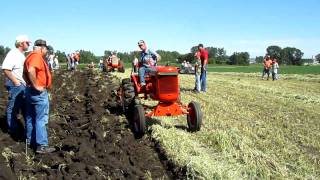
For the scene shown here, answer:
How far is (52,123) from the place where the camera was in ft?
32.1

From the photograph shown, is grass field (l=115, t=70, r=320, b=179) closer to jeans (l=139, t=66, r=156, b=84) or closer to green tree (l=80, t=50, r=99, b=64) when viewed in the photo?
jeans (l=139, t=66, r=156, b=84)

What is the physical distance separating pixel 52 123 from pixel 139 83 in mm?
2096

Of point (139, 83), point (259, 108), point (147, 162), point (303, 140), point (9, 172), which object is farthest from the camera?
point (259, 108)

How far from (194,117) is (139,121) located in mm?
1090

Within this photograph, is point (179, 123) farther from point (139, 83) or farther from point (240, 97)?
point (240, 97)

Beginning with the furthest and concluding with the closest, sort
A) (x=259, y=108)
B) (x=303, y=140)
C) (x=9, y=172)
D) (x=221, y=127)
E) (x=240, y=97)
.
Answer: (x=240, y=97) → (x=259, y=108) → (x=221, y=127) → (x=303, y=140) → (x=9, y=172)

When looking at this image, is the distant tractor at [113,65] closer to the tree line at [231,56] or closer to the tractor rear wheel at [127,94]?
the tractor rear wheel at [127,94]

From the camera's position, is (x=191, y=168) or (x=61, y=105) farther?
(x=61, y=105)

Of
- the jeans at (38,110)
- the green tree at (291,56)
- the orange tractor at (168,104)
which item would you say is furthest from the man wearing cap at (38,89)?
the green tree at (291,56)

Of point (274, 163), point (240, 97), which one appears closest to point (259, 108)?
point (240, 97)

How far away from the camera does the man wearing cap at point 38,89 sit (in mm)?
7449

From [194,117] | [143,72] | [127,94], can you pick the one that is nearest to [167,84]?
[194,117]

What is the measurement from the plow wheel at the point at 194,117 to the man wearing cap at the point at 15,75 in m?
3.12

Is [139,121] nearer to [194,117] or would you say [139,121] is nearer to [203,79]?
[194,117]
